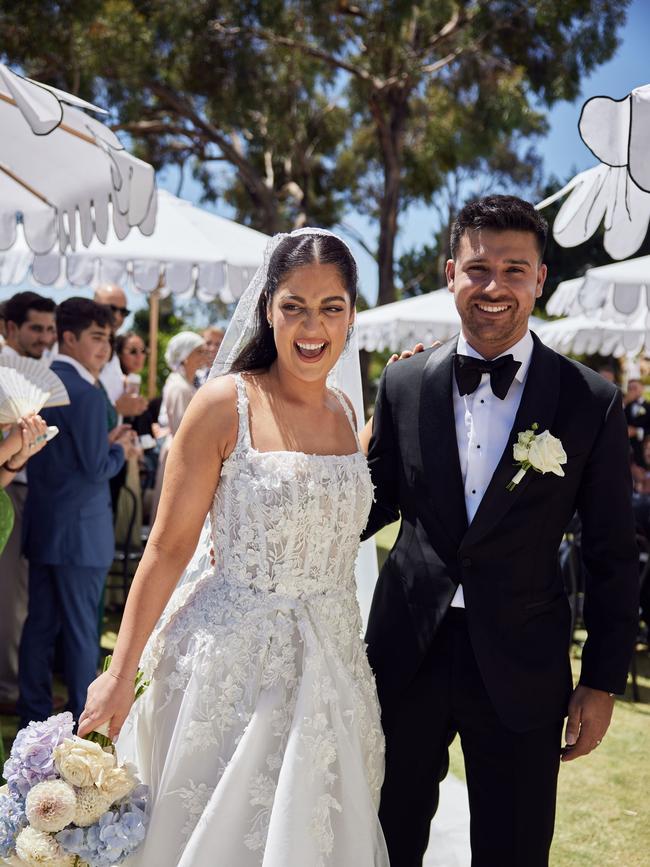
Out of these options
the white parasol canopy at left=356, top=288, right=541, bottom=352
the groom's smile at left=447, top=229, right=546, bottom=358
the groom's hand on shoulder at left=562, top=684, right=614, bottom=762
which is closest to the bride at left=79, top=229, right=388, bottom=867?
the groom's smile at left=447, top=229, right=546, bottom=358

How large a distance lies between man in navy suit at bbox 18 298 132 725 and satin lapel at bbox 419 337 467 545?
237cm

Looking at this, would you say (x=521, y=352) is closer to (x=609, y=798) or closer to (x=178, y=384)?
(x=609, y=798)

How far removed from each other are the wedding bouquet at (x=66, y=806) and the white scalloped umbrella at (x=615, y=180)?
222 centimetres

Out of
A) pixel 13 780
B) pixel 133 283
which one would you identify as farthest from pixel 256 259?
pixel 13 780

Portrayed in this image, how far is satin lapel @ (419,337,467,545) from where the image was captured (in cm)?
250

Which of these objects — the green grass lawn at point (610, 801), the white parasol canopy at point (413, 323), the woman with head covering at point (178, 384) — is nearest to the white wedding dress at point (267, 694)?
the green grass lawn at point (610, 801)

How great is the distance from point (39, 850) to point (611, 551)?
5.44 ft

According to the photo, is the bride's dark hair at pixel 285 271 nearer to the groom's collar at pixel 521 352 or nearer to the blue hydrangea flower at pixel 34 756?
the groom's collar at pixel 521 352

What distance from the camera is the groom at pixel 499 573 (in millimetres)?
2436

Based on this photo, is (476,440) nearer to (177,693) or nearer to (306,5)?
(177,693)

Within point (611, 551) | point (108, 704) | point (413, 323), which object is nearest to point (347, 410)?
point (611, 551)

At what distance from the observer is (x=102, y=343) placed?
15.5 ft

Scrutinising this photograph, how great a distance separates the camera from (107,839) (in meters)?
2.15

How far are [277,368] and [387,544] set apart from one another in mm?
8485
